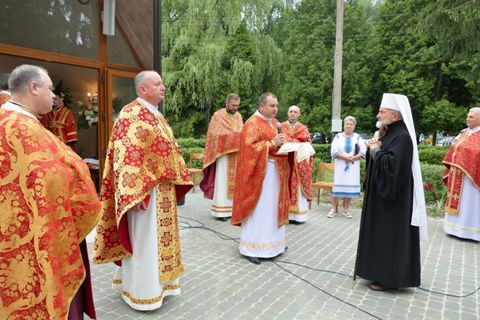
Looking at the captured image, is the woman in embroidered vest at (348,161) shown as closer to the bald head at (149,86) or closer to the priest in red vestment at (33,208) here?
the bald head at (149,86)

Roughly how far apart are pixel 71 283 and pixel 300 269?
3310 mm

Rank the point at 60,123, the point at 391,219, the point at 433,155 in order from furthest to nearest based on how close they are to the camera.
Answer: the point at 433,155
the point at 60,123
the point at 391,219

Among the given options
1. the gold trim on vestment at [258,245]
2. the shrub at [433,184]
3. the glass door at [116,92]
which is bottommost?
the gold trim on vestment at [258,245]

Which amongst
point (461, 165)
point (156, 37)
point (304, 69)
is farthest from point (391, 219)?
point (304, 69)

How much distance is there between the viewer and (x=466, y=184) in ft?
21.8

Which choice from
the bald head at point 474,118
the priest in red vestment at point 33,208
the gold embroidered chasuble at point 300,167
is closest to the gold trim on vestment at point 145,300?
the priest in red vestment at point 33,208

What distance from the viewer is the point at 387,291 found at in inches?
174

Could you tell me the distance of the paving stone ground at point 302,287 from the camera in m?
3.85

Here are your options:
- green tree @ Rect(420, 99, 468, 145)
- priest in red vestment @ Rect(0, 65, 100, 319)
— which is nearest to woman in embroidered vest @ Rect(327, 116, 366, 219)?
priest in red vestment @ Rect(0, 65, 100, 319)

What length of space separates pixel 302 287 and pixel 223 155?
155 inches

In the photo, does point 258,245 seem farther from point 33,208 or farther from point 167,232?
point 33,208

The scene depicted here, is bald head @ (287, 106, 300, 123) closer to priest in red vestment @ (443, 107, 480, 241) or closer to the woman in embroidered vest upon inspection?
the woman in embroidered vest

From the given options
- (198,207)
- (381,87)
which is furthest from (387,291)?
(381,87)

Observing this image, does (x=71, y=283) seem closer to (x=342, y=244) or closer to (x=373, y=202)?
(x=373, y=202)
